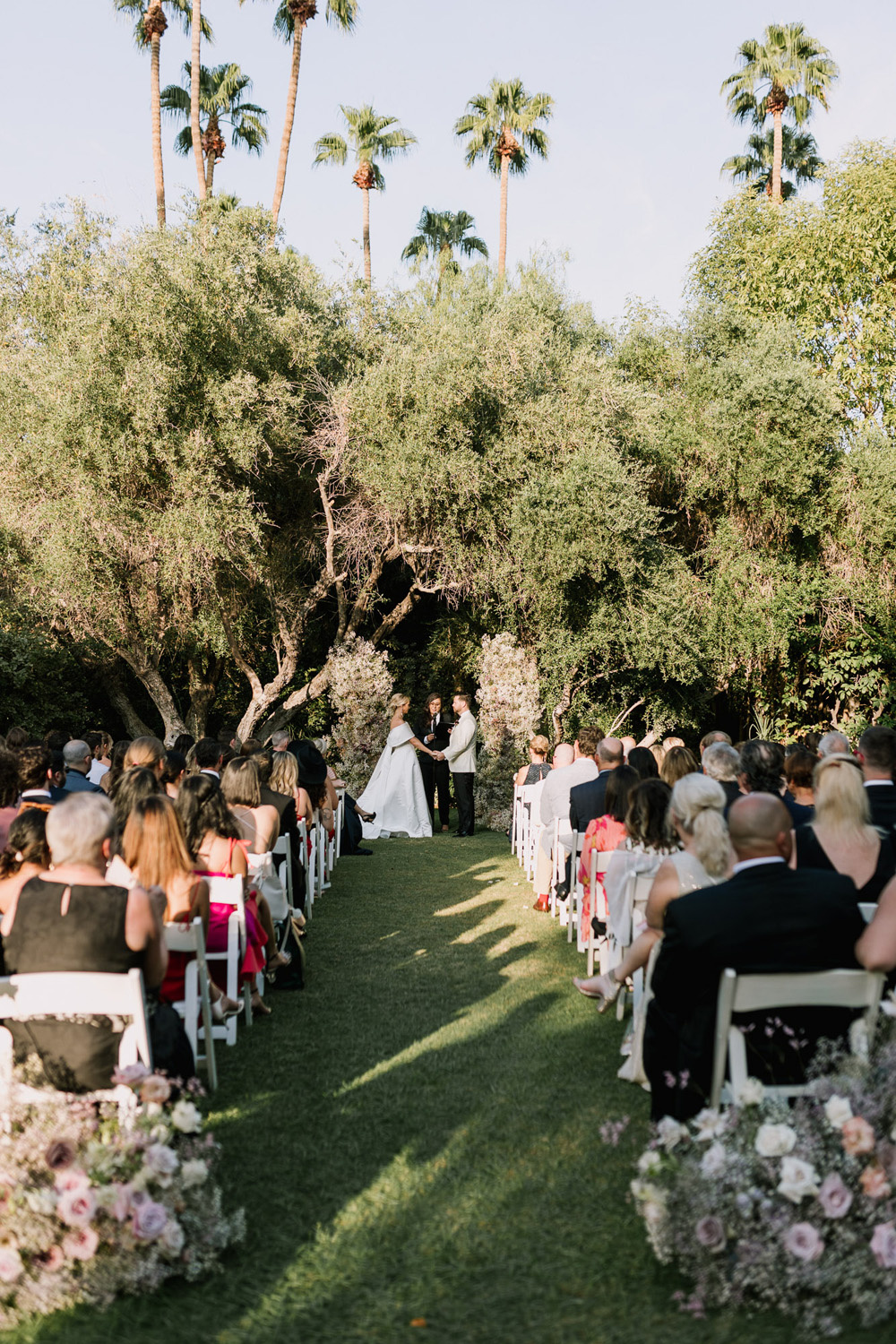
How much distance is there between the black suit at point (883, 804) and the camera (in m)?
5.58

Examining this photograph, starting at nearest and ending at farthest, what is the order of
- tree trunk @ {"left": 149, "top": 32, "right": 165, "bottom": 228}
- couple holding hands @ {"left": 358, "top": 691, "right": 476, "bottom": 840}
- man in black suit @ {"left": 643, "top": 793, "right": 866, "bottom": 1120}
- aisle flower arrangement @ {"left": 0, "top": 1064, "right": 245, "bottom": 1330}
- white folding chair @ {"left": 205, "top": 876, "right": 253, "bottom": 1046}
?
1. aisle flower arrangement @ {"left": 0, "top": 1064, "right": 245, "bottom": 1330}
2. man in black suit @ {"left": 643, "top": 793, "right": 866, "bottom": 1120}
3. white folding chair @ {"left": 205, "top": 876, "right": 253, "bottom": 1046}
4. couple holding hands @ {"left": 358, "top": 691, "right": 476, "bottom": 840}
5. tree trunk @ {"left": 149, "top": 32, "right": 165, "bottom": 228}

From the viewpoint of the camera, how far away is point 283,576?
17.8 m

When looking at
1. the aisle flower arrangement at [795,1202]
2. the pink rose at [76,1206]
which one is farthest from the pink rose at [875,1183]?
the pink rose at [76,1206]

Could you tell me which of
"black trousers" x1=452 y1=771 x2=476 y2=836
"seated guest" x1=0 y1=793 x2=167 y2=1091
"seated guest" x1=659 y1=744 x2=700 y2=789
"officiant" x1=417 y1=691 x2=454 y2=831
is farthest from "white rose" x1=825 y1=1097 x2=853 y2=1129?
"officiant" x1=417 y1=691 x2=454 y2=831

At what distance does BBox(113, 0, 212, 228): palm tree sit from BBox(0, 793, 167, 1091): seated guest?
65.3 ft

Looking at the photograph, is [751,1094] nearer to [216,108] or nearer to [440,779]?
[440,779]

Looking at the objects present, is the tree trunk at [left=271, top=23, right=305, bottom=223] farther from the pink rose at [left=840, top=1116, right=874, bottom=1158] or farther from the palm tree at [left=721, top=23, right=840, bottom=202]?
the pink rose at [left=840, top=1116, right=874, bottom=1158]

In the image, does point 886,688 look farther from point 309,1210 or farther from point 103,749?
point 309,1210

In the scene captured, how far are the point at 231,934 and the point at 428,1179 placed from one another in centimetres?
191

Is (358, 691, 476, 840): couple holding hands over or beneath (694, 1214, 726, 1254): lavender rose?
over

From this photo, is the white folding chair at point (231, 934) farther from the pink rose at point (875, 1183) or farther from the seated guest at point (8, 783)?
the pink rose at point (875, 1183)

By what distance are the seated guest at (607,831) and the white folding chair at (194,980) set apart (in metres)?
2.65

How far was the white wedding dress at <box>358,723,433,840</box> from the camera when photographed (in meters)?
14.9

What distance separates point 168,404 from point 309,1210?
1252 cm
